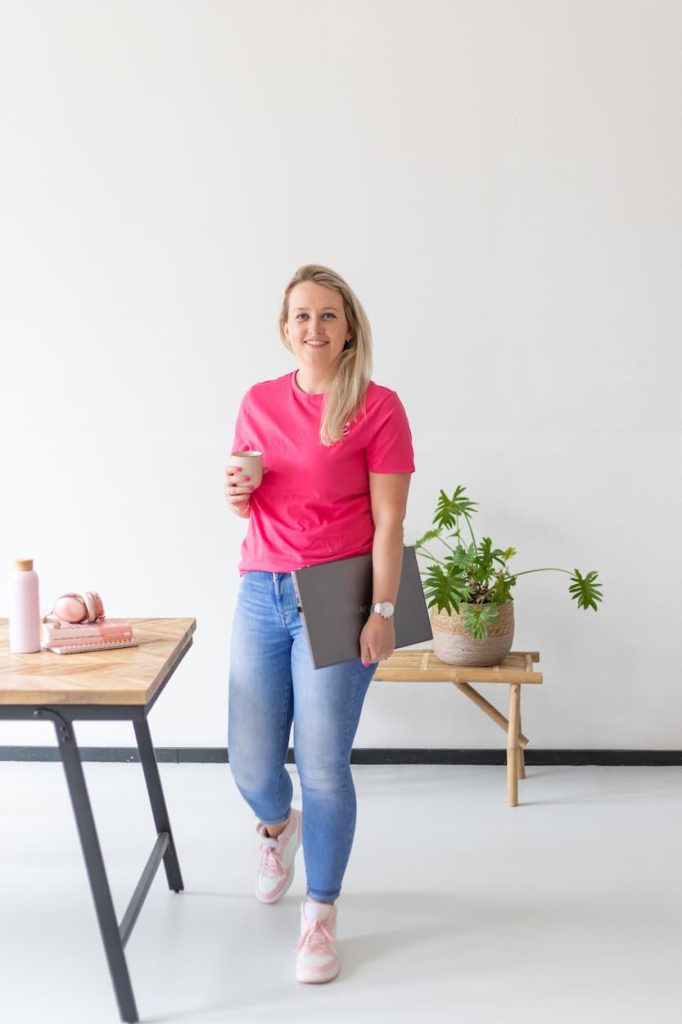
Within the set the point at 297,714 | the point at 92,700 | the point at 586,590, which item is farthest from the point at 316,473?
the point at 586,590

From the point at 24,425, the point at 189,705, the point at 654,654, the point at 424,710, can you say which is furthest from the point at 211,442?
the point at 654,654

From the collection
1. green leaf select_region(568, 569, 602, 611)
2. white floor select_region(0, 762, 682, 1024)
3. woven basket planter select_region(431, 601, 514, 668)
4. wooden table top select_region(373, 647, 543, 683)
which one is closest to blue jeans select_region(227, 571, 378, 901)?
white floor select_region(0, 762, 682, 1024)

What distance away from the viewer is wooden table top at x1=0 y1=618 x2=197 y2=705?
193 centimetres

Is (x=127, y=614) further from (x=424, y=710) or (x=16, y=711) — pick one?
(x=16, y=711)

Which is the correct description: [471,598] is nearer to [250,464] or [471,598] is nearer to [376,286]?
[376,286]

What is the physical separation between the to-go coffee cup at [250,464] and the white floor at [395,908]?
1.09 metres

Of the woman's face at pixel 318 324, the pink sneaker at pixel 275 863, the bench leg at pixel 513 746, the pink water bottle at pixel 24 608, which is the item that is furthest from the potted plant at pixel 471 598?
the pink water bottle at pixel 24 608

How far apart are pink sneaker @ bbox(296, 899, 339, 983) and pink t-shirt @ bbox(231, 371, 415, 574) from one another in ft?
2.50

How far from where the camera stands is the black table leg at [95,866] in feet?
6.46

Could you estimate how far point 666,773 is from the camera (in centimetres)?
355

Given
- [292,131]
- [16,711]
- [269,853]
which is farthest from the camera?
[292,131]

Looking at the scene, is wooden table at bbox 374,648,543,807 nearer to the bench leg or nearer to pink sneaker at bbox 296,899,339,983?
the bench leg

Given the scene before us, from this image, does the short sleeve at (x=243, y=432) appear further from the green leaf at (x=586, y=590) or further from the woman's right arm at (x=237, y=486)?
the green leaf at (x=586, y=590)

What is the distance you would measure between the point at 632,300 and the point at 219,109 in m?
1.52
